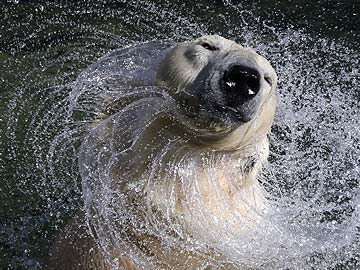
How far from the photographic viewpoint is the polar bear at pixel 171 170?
3049 millimetres

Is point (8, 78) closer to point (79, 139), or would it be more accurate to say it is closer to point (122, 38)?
point (122, 38)

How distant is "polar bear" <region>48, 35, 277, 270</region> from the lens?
3.05m

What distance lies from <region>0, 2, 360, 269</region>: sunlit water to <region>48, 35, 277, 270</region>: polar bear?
1cm

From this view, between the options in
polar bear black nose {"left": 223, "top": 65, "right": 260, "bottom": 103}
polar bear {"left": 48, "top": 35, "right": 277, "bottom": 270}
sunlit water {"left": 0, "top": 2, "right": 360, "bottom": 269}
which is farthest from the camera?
sunlit water {"left": 0, "top": 2, "right": 360, "bottom": 269}

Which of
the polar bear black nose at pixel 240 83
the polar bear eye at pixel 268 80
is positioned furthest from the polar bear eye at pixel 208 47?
the polar bear black nose at pixel 240 83

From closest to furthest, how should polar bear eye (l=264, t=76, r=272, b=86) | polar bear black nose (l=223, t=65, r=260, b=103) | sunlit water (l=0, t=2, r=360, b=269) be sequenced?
1. polar bear black nose (l=223, t=65, r=260, b=103)
2. polar bear eye (l=264, t=76, r=272, b=86)
3. sunlit water (l=0, t=2, r=360, b=269)

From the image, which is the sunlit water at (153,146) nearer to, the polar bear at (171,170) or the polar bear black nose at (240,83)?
the polar bear at (171,170)

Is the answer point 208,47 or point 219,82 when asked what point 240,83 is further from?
point 208,47

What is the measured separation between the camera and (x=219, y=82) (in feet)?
9.12

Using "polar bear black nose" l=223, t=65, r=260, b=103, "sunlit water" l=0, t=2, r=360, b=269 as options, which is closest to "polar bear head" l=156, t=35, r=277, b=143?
"polar bear black nose" l=223, t=65, r=260, b=103

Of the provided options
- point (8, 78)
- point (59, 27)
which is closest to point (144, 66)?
point (8, 78)

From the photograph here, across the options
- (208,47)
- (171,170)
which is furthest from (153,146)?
(208,47)

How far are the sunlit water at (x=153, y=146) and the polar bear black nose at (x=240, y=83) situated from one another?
36 cm

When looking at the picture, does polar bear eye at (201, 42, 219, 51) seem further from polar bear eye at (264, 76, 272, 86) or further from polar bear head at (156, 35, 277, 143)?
polar bear eye at (264, 76, 272, 86)
